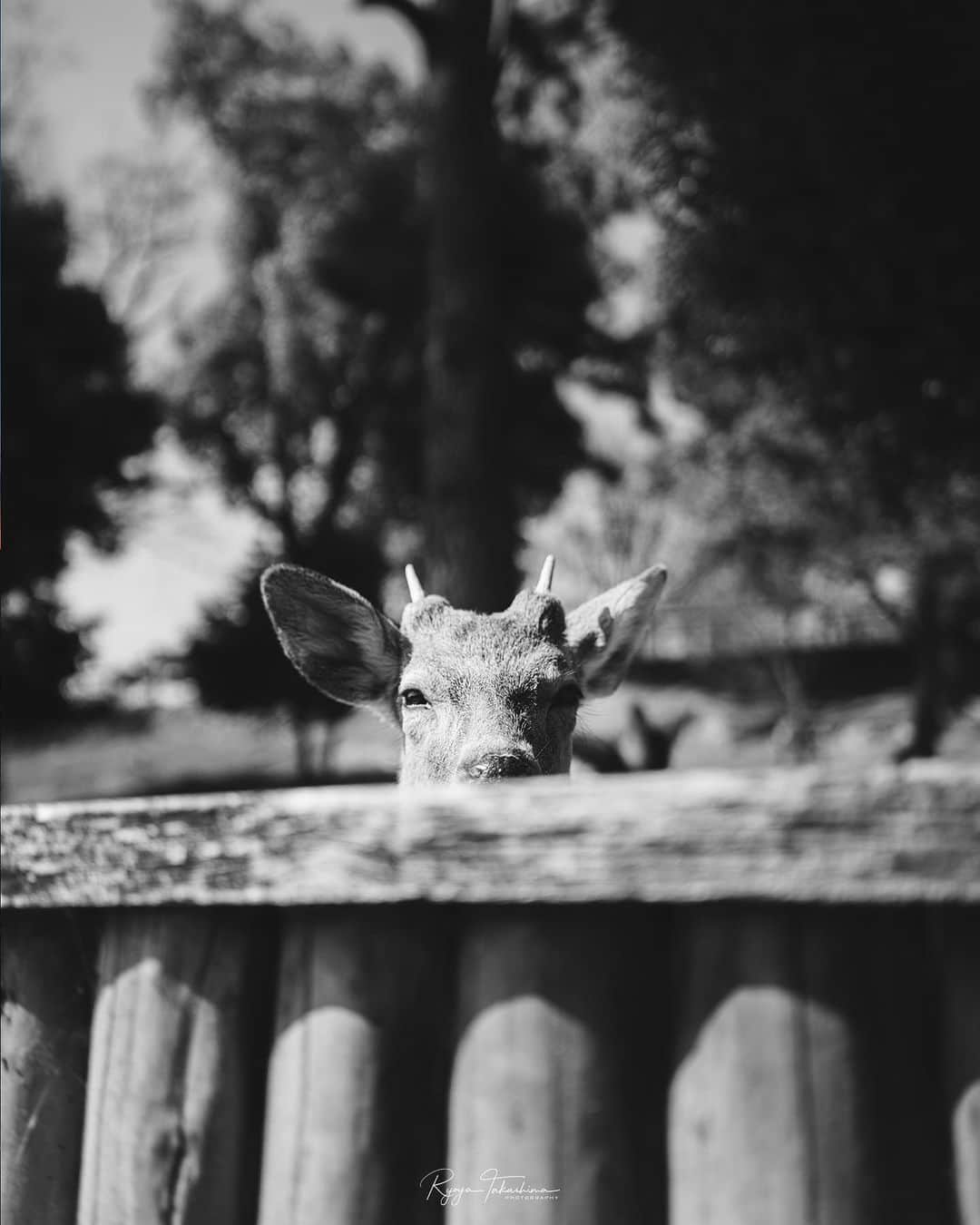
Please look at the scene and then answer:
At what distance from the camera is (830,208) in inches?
435

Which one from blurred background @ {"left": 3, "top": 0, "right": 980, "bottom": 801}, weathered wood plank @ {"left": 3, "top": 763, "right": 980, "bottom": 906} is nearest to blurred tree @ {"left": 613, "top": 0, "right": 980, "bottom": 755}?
blurred background @ {"left": 3, "top": 0, "right": 980, "bottom": 801}

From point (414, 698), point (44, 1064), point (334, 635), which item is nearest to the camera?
point (44, 1064)

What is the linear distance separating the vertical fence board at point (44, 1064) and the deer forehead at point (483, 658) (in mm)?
2858

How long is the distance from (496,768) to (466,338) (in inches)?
307

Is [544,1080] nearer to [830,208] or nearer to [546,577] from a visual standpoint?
[546,577]

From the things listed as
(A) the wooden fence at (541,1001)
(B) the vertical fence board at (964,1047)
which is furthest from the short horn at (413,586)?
(B) the vertical fence board at (964,1047)

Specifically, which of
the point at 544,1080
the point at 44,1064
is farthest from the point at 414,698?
the point at 544,1080

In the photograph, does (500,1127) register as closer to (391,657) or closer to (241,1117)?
(241,1117)

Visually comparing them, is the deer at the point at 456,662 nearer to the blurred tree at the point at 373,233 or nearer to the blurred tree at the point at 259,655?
the blurred tree at the point at 373,233

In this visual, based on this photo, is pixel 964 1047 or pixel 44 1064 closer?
pixel 964 1047

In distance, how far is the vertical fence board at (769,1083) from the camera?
1.45m

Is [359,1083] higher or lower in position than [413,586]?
lower

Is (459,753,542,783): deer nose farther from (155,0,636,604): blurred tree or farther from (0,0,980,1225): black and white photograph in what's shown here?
(155,0,636,604): blurred tree

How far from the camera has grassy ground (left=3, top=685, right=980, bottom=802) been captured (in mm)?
28250
